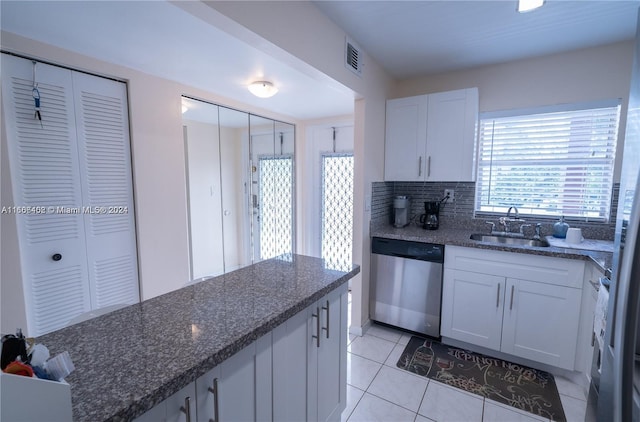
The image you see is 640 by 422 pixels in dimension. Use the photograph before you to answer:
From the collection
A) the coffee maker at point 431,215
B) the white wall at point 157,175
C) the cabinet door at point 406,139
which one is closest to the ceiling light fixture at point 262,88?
the white wall at point 157,175

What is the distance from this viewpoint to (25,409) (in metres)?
0.46

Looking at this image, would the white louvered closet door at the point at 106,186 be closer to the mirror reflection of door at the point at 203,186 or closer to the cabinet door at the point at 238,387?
the mirror reflection of door at the point at 203,186

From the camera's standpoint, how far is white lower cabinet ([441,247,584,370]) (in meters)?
1.96

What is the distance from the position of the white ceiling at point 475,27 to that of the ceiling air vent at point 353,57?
0.07 metres

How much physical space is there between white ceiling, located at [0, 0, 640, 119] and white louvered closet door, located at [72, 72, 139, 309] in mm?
→ 301

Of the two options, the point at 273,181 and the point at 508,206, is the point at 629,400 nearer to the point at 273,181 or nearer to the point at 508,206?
the point at 508,206

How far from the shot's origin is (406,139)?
274 cm

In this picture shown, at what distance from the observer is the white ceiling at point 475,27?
1.75m

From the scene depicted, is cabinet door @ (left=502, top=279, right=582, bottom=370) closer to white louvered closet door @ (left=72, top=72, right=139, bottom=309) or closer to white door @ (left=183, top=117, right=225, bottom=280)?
white door @ (left=183, top=117, right=225, bottom=280)

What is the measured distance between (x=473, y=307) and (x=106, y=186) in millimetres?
3123

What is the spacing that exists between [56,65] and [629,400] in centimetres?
322

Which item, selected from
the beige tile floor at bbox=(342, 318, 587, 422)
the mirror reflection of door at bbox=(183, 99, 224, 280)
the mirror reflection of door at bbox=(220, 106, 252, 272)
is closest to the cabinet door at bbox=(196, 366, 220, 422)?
the beige tile floor at bbox=(342, 318, 587, 422)

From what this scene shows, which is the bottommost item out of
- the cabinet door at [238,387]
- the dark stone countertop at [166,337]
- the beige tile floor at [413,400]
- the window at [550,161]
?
the beige tile floor at [413,400]

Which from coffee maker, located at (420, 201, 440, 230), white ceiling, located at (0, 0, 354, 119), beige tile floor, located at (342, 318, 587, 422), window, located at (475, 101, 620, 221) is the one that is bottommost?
beige tile floor, located at (342, 318, 587, 422)
